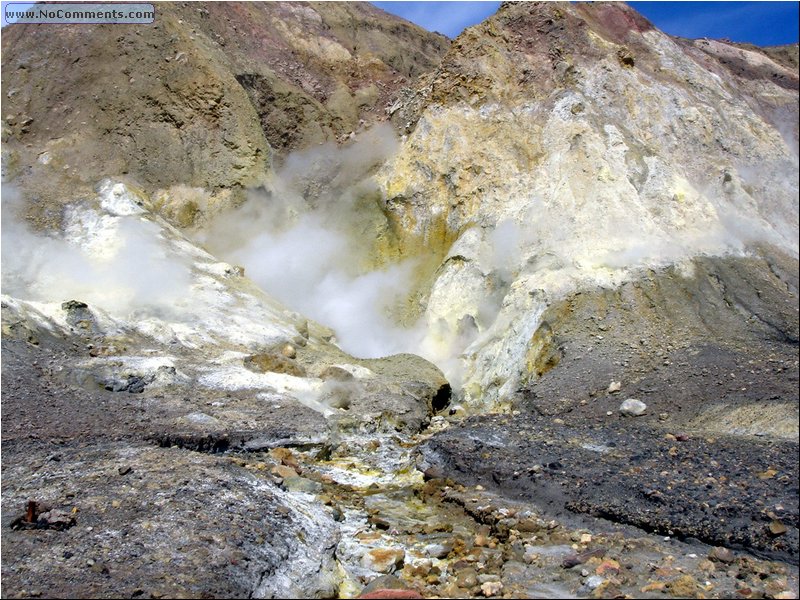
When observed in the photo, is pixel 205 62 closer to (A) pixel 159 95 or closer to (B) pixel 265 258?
(A) pixel 159 95

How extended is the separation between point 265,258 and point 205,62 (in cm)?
950

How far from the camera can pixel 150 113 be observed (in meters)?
28.4

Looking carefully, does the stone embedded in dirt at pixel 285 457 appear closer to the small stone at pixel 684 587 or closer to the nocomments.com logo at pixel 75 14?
the small stone at pixel 684 587

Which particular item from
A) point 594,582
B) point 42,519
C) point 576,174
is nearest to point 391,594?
point 594,582

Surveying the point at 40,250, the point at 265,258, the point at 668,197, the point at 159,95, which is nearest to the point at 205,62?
the point at 159,95

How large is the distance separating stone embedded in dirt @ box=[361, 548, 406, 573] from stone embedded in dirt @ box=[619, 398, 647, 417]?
748 centimetres

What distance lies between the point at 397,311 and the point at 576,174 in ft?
26.5

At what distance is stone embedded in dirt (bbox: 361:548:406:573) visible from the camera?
8.71m

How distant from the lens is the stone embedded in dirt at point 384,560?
8.71 m

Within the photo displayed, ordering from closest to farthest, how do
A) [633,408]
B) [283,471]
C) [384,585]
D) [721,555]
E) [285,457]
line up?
1. [384,585]
2. [721,555]
3. [283,471]
4. [285,457]
5. [633,408]

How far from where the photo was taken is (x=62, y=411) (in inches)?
512

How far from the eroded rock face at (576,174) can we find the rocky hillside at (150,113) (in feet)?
21.5

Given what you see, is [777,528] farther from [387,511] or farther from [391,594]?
[387,511]

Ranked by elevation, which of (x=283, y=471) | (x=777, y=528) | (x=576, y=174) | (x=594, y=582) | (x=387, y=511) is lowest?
(x=594, y=582)
